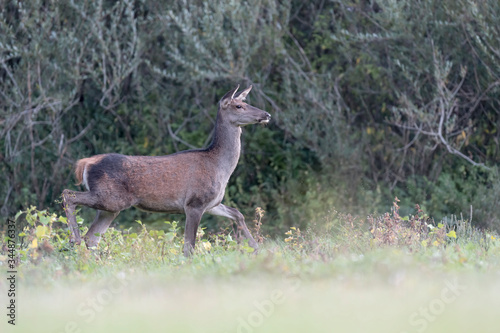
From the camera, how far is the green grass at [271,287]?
4688 mm

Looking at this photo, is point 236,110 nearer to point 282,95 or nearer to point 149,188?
point 149,188

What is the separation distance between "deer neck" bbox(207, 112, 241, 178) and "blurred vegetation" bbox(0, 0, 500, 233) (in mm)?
4191

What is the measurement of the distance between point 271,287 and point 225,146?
3520 millimetres

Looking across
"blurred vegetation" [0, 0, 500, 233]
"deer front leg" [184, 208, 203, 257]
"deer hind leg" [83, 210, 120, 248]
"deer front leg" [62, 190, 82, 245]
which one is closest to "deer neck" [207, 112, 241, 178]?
"deer front leg" [184, 208, 203, 257]

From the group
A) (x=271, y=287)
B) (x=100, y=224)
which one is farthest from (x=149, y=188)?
(x=271, y=287)

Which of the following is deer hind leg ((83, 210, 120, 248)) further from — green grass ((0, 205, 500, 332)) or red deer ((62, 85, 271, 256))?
green grass ((0, 205, 500, 332))

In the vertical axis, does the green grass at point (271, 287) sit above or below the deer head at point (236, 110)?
below

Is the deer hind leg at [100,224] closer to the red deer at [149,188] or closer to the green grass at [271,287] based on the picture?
the red deer at [149,188]

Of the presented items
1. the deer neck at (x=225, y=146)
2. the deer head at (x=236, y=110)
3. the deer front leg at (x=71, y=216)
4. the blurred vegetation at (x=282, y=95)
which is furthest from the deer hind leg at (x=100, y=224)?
the blurred vegetation at (x=282, y=95)

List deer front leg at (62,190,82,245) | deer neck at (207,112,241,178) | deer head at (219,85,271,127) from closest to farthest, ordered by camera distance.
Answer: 1. deer front leg at (62,190,82,245)
2. deer neck at (207,112,241,178)
3. deer head at (219,85,271,127)

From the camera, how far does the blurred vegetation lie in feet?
42.9

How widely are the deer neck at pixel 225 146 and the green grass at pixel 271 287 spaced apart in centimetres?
135

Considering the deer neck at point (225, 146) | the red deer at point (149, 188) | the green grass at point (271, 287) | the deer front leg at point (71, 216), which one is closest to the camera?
the green grass at point (271, 287)

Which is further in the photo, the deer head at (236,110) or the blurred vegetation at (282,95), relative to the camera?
the blurred vegetation at (282,95)
